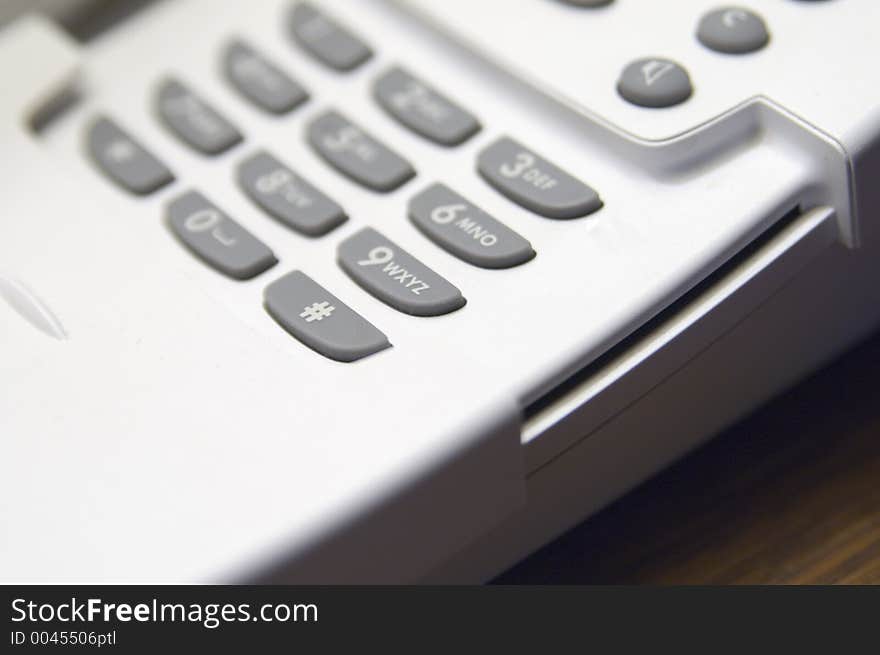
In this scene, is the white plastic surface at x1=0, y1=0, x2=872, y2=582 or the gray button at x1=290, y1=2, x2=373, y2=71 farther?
the gray button at x1=290, y1=2, x2=373, y2=71

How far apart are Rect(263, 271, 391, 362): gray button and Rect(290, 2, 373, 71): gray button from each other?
0.07 metres

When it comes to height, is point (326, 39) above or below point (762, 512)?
above

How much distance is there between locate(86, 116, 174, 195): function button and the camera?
0.34m

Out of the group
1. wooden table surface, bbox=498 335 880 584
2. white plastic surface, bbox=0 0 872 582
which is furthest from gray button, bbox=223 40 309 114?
wooden table surface, bbox=498 335 880 584

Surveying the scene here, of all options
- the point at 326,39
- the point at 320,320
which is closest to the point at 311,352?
the point at 320,320

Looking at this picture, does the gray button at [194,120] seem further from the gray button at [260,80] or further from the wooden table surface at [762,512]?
the wooden table surface at [762,512]

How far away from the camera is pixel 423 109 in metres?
0.34

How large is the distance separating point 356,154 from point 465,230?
0.14ft

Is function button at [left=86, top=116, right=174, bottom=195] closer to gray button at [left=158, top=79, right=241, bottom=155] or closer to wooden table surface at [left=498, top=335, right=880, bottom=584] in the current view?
gray button at [left=158, top=79, right=241, bottom=155]

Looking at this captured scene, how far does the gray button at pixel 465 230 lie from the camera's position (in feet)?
0.96

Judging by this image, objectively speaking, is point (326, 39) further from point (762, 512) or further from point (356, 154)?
point (762, 512)

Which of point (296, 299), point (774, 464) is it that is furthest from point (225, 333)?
point (774, 464)

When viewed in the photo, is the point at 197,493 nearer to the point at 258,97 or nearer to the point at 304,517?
the point at 304,517

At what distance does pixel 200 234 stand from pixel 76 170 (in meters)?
0.05
